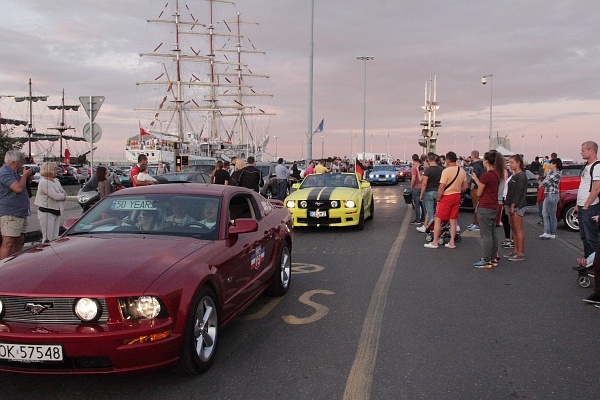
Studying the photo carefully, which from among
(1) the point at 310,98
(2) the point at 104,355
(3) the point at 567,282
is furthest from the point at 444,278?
(1) the point at 310,98

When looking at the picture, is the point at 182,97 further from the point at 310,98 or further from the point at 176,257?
the point at 176,257

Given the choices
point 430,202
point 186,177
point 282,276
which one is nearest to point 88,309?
point 282,276

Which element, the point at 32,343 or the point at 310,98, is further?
the point at 310,98

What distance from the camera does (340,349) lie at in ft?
14.6

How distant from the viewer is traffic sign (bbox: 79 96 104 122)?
12.6m

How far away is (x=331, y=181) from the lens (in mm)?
13383

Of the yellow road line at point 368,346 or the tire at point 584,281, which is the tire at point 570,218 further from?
the yellow road line at point 368,346

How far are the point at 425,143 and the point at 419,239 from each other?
51443 mm

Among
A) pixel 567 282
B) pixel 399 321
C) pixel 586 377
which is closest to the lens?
pixel 586 377

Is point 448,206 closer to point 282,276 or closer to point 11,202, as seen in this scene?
point 282,276

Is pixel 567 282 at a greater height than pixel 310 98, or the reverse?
pixel 310 98

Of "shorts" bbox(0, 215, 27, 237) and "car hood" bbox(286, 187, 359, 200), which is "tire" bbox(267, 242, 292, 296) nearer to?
"shorts" bbox(0, 215, 27, 237)

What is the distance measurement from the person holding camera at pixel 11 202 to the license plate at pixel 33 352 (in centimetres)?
389

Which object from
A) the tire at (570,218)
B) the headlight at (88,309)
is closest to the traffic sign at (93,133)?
the headlight at (88,309)
